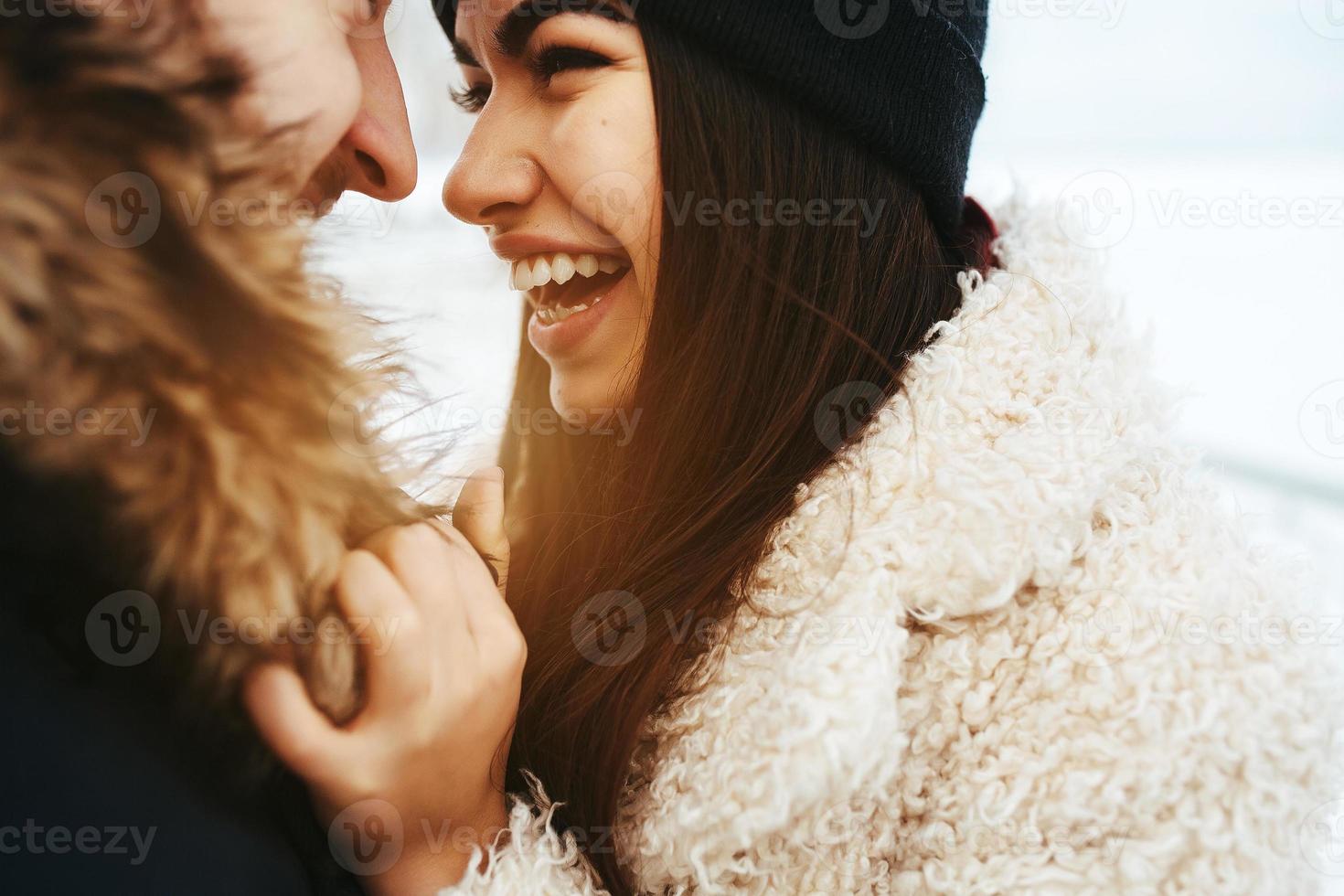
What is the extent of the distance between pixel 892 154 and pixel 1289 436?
1568 mm

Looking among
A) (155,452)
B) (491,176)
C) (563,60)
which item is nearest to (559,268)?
(491,176)

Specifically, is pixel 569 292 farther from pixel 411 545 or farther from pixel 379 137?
pixel 411 545

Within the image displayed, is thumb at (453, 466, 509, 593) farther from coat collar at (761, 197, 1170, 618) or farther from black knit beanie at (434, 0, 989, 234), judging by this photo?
black knit beanie at (434, 0, 989, 234)

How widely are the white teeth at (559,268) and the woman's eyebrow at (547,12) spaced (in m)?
0.24

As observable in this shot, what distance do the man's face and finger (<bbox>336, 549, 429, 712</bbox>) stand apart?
28cm

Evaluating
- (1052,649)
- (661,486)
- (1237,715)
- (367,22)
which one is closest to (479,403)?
(661,486)

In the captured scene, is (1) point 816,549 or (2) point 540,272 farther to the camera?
(2) point 540,272

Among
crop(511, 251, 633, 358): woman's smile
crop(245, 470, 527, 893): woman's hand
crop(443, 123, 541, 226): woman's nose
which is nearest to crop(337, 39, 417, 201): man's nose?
crop(443, 123, 541, 226): woman's nose

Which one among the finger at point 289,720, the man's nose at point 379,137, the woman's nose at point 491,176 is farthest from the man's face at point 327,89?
the finger at point 289,720

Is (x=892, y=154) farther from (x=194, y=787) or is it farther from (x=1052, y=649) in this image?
(x=194, y=787)

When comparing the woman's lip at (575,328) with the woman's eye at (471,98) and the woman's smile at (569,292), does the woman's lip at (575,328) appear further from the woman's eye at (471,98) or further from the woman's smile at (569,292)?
the woman's eye at (471,98)

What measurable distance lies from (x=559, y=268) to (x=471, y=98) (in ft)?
1.11

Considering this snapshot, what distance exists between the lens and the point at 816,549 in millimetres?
713

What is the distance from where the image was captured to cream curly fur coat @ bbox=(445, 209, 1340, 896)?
573 mm
